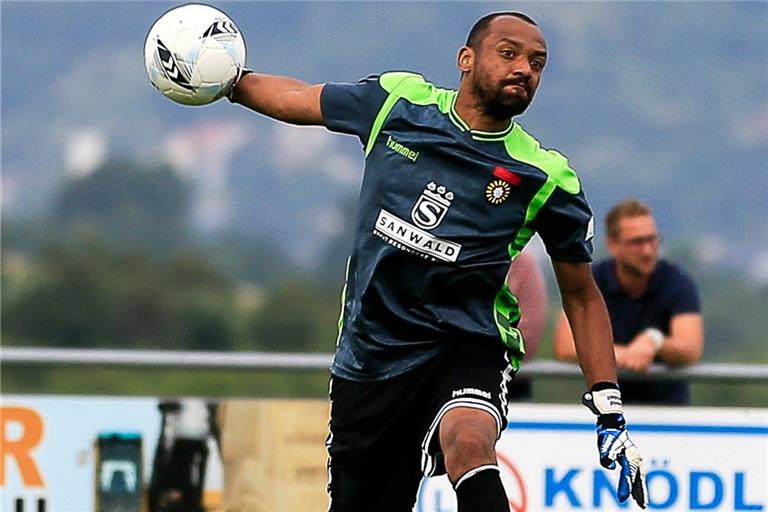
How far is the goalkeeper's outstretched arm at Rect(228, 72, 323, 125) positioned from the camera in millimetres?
6609

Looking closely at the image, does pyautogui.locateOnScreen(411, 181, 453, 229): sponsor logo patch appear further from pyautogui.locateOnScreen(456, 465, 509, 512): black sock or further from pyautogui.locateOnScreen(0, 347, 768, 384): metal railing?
pyautogui.locateOnScreen(0, 347, 768, 384): metal railing

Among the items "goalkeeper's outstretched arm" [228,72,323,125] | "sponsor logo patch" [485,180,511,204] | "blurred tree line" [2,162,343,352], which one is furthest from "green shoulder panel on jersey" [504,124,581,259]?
"blurred tree line" [2,162,343,352]

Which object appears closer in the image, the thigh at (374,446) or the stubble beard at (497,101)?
the stubble beard at (497,101)

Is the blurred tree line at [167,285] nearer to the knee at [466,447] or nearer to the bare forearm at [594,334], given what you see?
the bare forearm at [594,334]

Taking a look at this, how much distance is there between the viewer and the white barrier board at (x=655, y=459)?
8.16m

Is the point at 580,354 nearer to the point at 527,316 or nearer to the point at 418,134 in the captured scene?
the point at 418,134

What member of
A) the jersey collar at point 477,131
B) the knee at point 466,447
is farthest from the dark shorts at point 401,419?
the jersey collar at point 477,131

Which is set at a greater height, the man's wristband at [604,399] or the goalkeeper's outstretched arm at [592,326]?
the goalkeeper's outstretched arm at [592,326]

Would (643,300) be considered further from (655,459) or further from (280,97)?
(280,97)

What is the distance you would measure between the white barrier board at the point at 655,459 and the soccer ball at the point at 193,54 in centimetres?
247

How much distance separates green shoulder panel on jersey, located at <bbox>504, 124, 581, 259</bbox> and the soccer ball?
3.66 ft

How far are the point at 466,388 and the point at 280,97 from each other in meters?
1.34

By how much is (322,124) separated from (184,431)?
2316 mm

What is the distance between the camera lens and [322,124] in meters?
6.62
